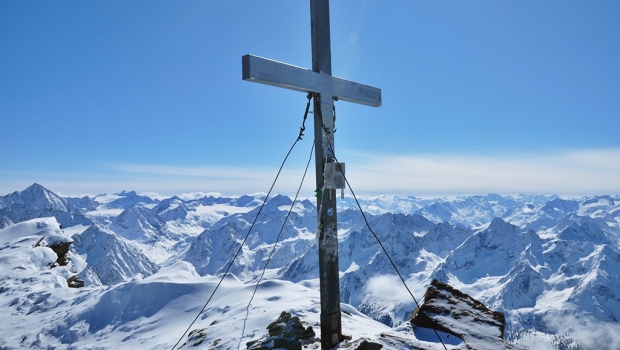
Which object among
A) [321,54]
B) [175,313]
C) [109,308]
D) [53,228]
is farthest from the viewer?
[53,228]

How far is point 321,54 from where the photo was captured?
23.3ft

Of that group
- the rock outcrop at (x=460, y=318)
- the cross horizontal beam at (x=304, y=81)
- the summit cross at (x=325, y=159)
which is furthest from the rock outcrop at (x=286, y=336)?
the cross horizontal beam at (x=304, y=81)

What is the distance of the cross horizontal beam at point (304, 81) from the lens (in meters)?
5.99

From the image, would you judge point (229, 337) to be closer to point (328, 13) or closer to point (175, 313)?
point (328, 13)

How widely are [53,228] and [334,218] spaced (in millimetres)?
72326

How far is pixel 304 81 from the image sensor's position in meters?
6.68

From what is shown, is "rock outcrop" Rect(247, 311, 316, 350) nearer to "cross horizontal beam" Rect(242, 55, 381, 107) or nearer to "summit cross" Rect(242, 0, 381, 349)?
"summit cross" Rect(242, 0, 381, 349)

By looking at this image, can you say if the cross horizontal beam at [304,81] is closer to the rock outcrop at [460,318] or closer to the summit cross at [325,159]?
the summit cross at [325,159]

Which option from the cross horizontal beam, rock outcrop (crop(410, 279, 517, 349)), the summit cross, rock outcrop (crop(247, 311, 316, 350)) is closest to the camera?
the cross horizontal beam

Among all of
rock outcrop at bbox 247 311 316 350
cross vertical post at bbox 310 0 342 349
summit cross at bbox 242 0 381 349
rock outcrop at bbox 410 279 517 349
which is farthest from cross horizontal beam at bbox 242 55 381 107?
rock outcrop at bbox 247 311 316 350

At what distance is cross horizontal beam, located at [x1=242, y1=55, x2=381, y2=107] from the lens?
5.99 meters

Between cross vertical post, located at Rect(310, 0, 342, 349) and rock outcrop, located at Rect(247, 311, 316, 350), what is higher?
cross vertical post, located at Rect(310, 0, 342, 349)

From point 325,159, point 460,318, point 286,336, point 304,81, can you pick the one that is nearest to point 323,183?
point 325,159

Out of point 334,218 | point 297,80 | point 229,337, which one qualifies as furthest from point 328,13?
point 229,337
